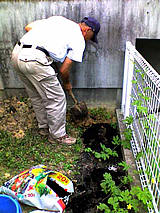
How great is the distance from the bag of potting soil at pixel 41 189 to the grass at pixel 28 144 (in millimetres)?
204

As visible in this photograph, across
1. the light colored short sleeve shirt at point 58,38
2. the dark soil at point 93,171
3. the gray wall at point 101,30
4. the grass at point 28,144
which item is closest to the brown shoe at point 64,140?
the grass at point 28,144

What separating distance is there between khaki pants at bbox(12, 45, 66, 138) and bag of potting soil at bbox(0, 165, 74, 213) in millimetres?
874

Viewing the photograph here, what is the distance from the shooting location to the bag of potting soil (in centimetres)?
244

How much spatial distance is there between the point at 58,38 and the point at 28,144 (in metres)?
1.71

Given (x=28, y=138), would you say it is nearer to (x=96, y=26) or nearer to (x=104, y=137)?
(x=104, y=137)

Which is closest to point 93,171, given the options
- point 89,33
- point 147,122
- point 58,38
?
point 147,122

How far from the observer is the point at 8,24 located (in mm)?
3695

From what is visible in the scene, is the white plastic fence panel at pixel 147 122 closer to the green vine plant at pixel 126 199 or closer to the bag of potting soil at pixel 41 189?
the green vine plant at pixel 126 199

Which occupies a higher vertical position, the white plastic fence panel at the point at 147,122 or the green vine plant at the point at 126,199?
the white plastic fence panel at the point at 147,122

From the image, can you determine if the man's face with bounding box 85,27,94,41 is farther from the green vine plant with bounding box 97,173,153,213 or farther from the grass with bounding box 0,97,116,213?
the green vine plant with bounding box 97,173,153,213

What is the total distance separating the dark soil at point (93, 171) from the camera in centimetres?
257

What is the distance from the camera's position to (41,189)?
2428 mm

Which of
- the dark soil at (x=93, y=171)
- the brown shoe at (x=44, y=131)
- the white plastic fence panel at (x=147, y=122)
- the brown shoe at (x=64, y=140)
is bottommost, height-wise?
the dark soil at (x=93, y=171)

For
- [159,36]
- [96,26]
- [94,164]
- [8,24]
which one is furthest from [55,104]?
[159,36]
